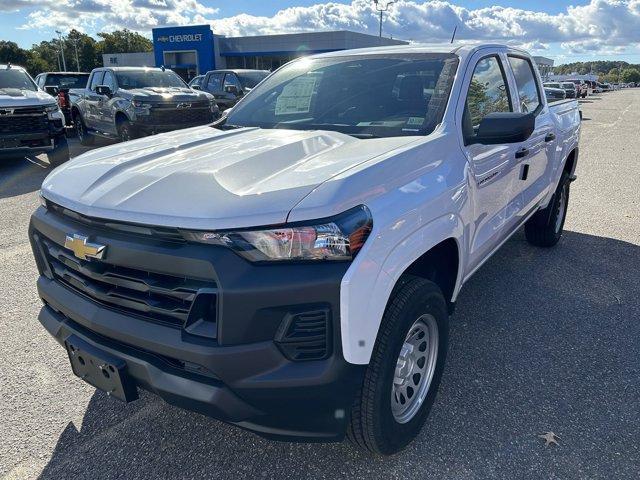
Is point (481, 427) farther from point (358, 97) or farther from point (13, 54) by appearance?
point (13, 54)

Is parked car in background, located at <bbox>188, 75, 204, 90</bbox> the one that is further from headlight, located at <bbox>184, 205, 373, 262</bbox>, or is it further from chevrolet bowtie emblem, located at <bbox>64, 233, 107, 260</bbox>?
headlight, located at <bbox>184, 205, 373, 262</bbox>

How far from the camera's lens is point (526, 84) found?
415 centimetres

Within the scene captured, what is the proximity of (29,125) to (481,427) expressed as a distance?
9109 millimetres

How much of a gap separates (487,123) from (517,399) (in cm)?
151

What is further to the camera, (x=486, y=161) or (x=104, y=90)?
(x=104, y=90)

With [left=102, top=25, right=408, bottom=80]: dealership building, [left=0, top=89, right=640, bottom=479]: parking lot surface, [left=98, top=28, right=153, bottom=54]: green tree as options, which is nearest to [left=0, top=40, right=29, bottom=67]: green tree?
[left=98, top=28, right=153, bottom=54]: green tree

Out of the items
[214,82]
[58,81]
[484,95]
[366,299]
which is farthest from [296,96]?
[58,81]

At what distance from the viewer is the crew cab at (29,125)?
340 inches

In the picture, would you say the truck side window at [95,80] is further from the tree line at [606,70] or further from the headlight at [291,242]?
the tree line at [606,70]

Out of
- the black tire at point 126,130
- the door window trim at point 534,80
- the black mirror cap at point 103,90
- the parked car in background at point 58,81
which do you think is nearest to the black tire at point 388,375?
the door window trim at point 534,80

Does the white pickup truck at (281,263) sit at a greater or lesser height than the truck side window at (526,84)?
lesser

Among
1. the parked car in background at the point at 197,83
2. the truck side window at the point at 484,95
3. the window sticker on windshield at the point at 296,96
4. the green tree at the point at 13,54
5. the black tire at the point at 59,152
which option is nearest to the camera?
the truck side window at the point at 484,95

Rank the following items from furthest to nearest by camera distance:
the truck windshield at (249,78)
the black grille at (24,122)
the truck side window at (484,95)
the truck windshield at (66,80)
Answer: the truck windshield at (66,80), the truck windshield at (249,78), the black grille at (24,122), the truck side window at (484,95)

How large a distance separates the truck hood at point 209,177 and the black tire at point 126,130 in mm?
7946
